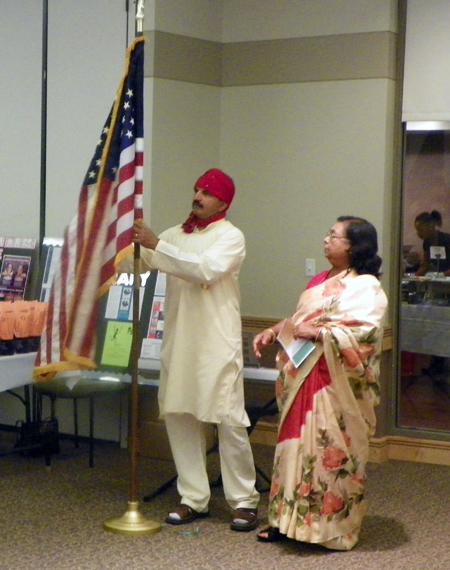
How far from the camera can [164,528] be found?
4.38 meters

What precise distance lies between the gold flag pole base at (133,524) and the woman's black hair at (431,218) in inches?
104

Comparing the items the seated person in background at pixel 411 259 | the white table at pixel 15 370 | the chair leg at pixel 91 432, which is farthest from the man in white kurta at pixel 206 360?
the seated person in background at pixel 411 259

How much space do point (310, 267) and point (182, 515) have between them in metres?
2.09

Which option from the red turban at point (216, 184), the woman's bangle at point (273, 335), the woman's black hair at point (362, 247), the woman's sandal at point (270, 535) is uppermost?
the red turban at point (216, 184)

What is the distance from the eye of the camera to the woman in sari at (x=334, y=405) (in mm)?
4055

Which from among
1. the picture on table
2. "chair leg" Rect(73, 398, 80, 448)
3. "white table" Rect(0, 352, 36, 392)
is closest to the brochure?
"white table" Rect(0, 352, 36, 392)

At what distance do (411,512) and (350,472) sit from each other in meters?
0.82

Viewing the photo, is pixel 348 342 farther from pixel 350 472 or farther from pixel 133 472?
pixel 133 472

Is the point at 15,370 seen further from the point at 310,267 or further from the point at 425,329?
the point at 425,329

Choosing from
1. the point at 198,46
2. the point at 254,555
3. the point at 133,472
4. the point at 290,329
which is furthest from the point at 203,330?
the point at 198,46

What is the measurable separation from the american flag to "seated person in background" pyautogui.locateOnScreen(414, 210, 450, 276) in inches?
90.4

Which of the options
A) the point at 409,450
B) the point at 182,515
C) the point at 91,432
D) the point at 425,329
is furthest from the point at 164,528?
the point at 425,329

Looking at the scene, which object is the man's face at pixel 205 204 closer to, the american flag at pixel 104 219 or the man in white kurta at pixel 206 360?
the man in white kurta at pixel 206 360

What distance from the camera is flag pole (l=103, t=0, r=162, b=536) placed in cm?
418
